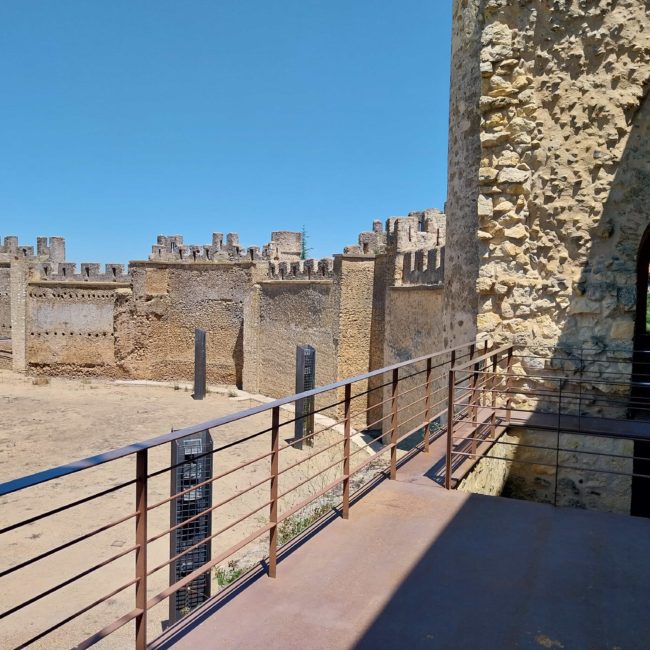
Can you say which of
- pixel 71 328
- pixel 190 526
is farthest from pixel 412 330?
pixel 71 328

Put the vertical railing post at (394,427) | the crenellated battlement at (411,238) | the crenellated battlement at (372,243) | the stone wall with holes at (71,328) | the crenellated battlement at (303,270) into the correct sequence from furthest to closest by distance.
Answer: the stone wall with holes at (71,328)
the crenellated battlement at (303,270)
the crenellated battlement at (372,243)
the crenellated battlement at (411,238)
the vertical railing post at (394,427)

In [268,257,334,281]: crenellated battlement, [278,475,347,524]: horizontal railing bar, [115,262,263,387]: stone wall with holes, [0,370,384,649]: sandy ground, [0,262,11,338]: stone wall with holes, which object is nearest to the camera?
[278,475,347,524]: horizontal railing bar

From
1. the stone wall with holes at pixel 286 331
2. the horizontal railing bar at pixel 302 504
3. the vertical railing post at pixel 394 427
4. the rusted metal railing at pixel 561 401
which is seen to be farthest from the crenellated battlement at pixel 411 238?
the horizontal railing bar at pixel 302 504

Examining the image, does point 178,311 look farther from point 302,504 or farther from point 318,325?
point 302,504

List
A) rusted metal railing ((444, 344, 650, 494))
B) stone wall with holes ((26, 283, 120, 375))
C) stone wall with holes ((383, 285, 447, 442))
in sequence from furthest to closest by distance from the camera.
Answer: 1. stone wall with holes ((26, 283, 120, 375))
2. stone wall with holes ((383, 285, 447, 442))
3. rusted metal railing ((444, 344, 650, 494))

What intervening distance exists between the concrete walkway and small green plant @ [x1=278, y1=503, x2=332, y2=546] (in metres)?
0.76

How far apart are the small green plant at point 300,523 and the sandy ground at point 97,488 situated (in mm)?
370

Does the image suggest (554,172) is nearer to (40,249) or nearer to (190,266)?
(190,266)

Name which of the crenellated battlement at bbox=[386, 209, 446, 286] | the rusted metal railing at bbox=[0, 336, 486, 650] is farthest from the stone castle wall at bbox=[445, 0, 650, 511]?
the crenellated battlement at bbox=[386, 209, 446, 286]

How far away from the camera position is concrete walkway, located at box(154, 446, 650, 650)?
7.61 ft

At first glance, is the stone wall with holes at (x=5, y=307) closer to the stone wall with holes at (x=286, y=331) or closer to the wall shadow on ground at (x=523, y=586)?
the stone wall with holes at (x=286, y=331)

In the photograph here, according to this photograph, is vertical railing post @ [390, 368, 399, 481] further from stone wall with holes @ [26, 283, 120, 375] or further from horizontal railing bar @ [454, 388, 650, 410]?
stone wall with holes @ [26, 283, 120, 375]

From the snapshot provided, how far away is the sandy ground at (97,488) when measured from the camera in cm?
709

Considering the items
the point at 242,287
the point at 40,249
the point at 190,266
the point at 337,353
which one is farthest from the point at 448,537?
the point at 40,249
